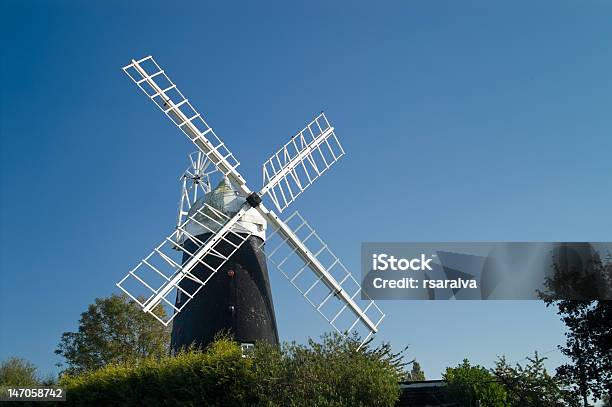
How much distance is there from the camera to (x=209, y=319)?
18.2m

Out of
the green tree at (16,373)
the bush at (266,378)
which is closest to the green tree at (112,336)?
the green tree at (16,373)

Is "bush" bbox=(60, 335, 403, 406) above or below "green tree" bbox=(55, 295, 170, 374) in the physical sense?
below

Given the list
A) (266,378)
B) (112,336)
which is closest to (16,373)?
(112,336)

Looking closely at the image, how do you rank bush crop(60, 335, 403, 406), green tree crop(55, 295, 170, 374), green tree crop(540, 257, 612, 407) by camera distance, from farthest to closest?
1. green tree crop(55, 295, 170, 374)
2. green tree crop(540, 257, 612, 407)
3. bush crop(60, 335, 403, 406)

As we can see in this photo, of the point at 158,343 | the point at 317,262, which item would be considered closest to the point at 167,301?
the point at 317,262

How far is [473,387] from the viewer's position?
15.2 m

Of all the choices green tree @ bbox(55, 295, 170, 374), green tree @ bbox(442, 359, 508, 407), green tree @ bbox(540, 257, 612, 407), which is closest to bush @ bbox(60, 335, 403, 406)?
green tree @ bbox(442, 359, 508, 407)

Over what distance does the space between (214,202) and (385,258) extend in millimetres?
5609

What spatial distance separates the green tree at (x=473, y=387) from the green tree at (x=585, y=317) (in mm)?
6534

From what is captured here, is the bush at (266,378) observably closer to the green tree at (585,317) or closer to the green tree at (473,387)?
the green tree at (473,387)

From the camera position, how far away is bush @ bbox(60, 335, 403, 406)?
1432cm

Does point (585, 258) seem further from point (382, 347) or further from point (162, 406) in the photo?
point (162, 406)

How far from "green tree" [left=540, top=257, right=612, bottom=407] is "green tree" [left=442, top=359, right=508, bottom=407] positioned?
257 inches
